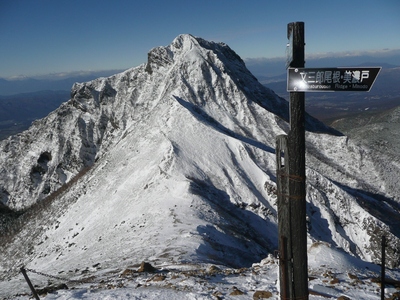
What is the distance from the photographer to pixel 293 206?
5.94 meters

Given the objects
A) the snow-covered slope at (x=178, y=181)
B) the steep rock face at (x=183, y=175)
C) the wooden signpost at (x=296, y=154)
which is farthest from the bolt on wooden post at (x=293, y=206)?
the steep rock face at (x=183, y=175)

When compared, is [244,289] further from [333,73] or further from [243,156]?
[243,156]

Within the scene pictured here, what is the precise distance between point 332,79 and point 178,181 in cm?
2733

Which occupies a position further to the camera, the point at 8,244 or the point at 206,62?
the point at 206,62

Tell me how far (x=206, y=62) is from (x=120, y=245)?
4729 cm

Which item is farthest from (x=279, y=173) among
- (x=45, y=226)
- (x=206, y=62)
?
(x=206, y=62)

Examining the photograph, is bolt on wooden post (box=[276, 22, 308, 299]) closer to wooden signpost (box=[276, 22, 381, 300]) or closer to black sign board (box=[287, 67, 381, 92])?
wooden signpost (box=[276, 22, 381, 300])

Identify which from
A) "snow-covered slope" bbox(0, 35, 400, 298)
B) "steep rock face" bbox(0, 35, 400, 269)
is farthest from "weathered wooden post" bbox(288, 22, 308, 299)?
"steep rock face" bbox(0, 35, 400, 269)

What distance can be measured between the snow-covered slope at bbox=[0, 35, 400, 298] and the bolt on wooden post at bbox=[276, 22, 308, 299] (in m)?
11.5

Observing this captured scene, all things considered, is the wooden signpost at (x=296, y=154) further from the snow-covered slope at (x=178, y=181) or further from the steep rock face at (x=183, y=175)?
the steep rock face at (x=183, y=175)

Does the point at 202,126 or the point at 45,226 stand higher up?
the point at 202,126

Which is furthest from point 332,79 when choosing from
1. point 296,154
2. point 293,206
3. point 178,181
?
point 178,181

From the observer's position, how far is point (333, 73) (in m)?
5.12

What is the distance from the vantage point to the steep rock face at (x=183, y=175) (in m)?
24.9
